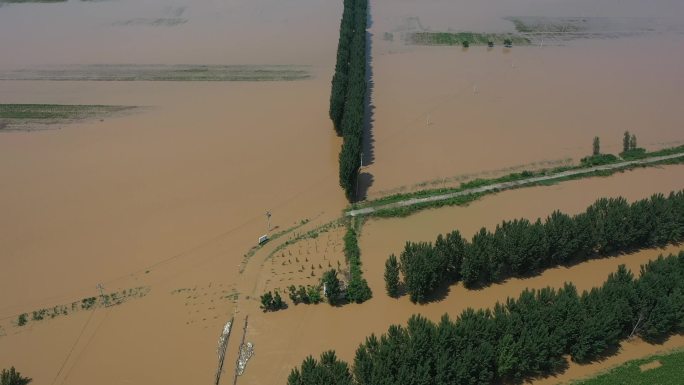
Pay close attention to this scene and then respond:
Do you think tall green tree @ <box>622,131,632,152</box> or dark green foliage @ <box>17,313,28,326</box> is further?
tall green tree @ <box>622,131,632,152</box>

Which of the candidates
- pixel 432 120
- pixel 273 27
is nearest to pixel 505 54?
pixel 432 120

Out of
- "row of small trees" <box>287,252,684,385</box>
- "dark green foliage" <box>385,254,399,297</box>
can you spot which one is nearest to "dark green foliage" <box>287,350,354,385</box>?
"row of small trees" <box>287,252,684,385</box>

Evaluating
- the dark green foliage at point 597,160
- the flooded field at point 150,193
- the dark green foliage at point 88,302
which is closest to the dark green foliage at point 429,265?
the flooded field at point 150,193

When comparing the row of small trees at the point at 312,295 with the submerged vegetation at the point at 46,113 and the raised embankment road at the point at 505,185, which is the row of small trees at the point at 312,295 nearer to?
the raised embankment road at the point at 505,185

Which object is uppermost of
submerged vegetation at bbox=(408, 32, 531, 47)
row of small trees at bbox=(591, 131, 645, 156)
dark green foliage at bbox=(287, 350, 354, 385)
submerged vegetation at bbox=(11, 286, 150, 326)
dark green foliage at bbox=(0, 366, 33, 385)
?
submerged vegetation at bbox=(408, 32, 531, 47)

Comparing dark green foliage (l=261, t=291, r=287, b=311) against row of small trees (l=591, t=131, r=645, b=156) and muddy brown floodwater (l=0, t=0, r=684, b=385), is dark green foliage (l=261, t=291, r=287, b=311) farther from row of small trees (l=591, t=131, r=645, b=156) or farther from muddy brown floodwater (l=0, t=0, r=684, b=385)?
row of small trees (l=591, t=131, r=645, b=156)

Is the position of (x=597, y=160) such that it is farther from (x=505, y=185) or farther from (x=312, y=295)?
(x=312, y=295)

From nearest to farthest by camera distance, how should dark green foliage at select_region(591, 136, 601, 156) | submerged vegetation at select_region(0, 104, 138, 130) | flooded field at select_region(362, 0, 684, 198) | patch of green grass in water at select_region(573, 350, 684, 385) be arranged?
patch of green grass in water at select_region(573, 350, 684, 385) < dark green foliage at select_region(591, 136, 601, 156) < flooded field at select_region(362, 0, 684, 198) < submerged vegetation at select_region(0, 104, 138, 130)
